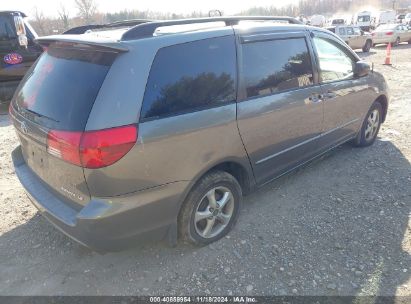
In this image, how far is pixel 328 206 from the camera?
379 centimetres

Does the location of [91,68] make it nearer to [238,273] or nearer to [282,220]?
[238,273]

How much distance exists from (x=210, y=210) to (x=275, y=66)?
60.3 inches

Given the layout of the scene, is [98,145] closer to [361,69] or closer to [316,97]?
[316,97]

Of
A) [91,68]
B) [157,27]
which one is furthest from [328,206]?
[91,68]

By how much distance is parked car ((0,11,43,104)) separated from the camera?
25.2 feet

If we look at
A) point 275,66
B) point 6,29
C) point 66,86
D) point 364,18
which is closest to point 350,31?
point 6,29

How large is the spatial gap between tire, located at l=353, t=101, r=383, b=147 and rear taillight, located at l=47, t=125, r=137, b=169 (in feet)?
12.6

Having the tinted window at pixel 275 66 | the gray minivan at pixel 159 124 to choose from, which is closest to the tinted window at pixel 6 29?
the gray minivan at pixel 159 124

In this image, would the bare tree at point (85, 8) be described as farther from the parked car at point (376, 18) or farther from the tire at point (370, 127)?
the tire at point (370, 127)

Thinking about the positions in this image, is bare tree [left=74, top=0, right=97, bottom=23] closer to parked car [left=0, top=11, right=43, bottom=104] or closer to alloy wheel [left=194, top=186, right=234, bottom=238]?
parked car [left=0, top=11, right=43, bottom=104]

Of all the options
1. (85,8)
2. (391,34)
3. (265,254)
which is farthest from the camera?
(85,8)

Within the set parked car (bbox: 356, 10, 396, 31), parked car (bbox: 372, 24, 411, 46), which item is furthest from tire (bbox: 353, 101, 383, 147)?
parked car (bbox: 356, 10, 396, 31)

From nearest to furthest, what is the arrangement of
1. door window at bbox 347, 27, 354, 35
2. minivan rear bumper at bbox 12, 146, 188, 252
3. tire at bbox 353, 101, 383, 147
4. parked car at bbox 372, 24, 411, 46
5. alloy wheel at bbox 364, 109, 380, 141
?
minivan rear bumper at bbox 12, 146, 188, 252, tire at bbox 353, 101, 383, 147, alloy wheel at bbox 364, 109, 380, 141, door window at bbox 347, 27, 354, 35, parked car at bbox 372, 24, 411, 46

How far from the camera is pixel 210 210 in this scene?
124 inches
